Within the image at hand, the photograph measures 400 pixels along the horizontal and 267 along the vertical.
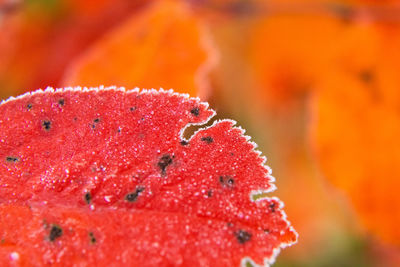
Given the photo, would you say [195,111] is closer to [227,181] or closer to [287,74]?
[227,181]

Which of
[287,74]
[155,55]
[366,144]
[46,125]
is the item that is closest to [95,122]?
[46,125]

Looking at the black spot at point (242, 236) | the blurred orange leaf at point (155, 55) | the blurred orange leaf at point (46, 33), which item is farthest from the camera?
the blurred orange leaf at point (46, 33)

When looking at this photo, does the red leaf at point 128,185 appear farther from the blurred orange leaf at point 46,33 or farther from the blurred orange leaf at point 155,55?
the blurred orange leaf at point 46,33

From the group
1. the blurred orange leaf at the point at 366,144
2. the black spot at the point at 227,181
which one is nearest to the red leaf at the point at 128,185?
the black spot at the point at 227,181

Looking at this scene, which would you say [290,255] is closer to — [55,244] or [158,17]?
[158,17]

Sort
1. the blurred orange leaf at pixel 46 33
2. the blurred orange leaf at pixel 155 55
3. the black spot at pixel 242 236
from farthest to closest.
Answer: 1. the blurred orange leaf at pixel 46 33
2. the blurred orange leaf at pixel 155 55
3. the black spot at pixel 242 236

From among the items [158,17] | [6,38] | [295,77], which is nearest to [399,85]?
[295,77]
